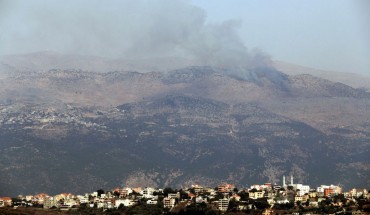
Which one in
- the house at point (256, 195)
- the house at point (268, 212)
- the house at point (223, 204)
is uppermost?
the house at point (256, 195)

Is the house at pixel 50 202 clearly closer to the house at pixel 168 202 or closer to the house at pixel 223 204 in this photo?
the house at pixel 168 202

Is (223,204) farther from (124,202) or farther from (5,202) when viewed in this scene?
(5,202)

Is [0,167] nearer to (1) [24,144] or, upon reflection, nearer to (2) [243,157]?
(1) [24,144]

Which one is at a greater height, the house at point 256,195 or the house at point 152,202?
the house at point 256,195

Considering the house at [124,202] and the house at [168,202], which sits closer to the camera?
the house at [168,202]

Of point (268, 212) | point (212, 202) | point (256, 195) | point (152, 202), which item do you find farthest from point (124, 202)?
point (268, 212)

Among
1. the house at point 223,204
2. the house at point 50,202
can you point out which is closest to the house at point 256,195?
the house at point 223,204

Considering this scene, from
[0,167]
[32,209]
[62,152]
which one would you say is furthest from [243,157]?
[32,209]

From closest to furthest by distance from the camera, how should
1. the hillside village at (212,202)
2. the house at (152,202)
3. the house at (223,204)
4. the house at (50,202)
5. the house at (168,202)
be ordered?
the hillside village at (212,202), the house at (223,204), the house at (168,202), the house at (152,202), the house at (50,202)
